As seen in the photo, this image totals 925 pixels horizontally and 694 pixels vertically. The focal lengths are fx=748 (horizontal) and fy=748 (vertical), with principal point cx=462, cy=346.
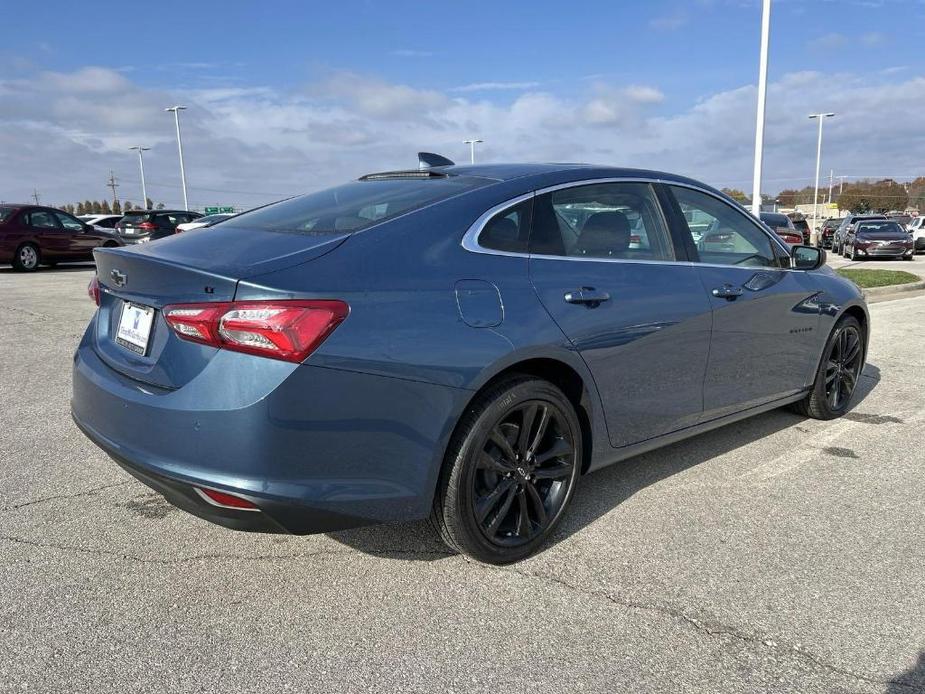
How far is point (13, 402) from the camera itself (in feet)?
17.8

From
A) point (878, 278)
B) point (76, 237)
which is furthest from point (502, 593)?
point (76, 237)

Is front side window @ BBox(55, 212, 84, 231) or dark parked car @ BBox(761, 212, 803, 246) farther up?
front side window @ BBox(55, 212, 84, 231)

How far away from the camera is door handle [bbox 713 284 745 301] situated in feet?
12.7

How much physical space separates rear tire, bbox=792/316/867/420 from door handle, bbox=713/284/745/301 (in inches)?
51.5

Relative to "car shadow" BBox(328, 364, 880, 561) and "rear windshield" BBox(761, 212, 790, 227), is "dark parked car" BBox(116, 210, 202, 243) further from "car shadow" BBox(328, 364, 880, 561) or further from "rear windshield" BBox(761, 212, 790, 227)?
"car shadow" BBox(328, 364, 880, 561)

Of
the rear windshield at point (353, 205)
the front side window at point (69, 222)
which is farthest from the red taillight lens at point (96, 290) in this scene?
the front side window at point (69, 222)

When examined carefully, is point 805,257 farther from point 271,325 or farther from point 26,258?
point 26,258

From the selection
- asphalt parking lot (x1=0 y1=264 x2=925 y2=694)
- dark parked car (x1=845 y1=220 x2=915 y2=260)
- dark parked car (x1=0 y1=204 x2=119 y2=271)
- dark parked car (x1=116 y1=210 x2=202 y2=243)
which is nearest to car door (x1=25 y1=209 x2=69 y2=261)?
dark parked car (x1=0 y1=204 x2=119 y2=271)

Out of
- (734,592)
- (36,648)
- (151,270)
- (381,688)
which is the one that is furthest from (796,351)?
(36,648)

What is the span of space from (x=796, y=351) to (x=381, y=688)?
11.2ft

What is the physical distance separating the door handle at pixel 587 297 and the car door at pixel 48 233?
18237mm

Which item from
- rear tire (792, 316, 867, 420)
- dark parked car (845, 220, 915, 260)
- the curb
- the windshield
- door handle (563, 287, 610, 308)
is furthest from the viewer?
the windshield

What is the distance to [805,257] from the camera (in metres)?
4.72

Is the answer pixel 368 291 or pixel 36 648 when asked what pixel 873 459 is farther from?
pixel 36 648
